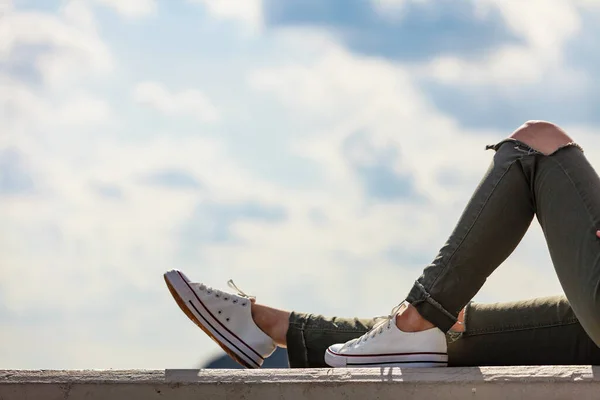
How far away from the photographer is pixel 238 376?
2557 mm

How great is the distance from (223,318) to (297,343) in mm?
326

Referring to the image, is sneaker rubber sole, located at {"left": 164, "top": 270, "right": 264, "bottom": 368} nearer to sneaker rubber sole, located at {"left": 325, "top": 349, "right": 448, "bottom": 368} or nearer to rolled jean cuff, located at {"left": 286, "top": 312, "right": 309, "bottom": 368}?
rolled jean cuff, located at {"left": 286, "top": 312, "right": 309, "bottom": 368}

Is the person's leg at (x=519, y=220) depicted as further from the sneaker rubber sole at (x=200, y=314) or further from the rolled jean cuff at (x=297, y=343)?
the sneaker rubber sole at (x=200, y=314)

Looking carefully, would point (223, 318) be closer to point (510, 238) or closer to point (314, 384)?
point (314, 384)

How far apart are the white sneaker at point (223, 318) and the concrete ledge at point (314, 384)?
783 mm

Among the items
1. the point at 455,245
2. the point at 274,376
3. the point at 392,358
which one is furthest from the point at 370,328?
the point at 274,376

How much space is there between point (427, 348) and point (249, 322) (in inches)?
34.2

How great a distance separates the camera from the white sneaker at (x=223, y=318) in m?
3.42

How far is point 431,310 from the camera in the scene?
9.45 feet

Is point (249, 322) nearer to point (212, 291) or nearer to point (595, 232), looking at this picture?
point (212, 291)

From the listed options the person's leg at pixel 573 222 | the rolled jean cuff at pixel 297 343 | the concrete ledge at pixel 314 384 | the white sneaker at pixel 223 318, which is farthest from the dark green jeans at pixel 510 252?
the white sneaker at pixel 223 318

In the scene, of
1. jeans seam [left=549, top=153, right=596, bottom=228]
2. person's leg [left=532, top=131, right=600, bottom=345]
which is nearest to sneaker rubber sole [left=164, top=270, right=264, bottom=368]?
person's leg [left=532, top=131, right=600, bottom=345]

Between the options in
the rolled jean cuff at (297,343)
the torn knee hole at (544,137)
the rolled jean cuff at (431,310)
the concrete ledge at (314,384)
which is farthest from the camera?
the rolled jean cuff at (297,343)

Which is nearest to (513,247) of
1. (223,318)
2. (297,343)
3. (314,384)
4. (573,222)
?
(573,222)
